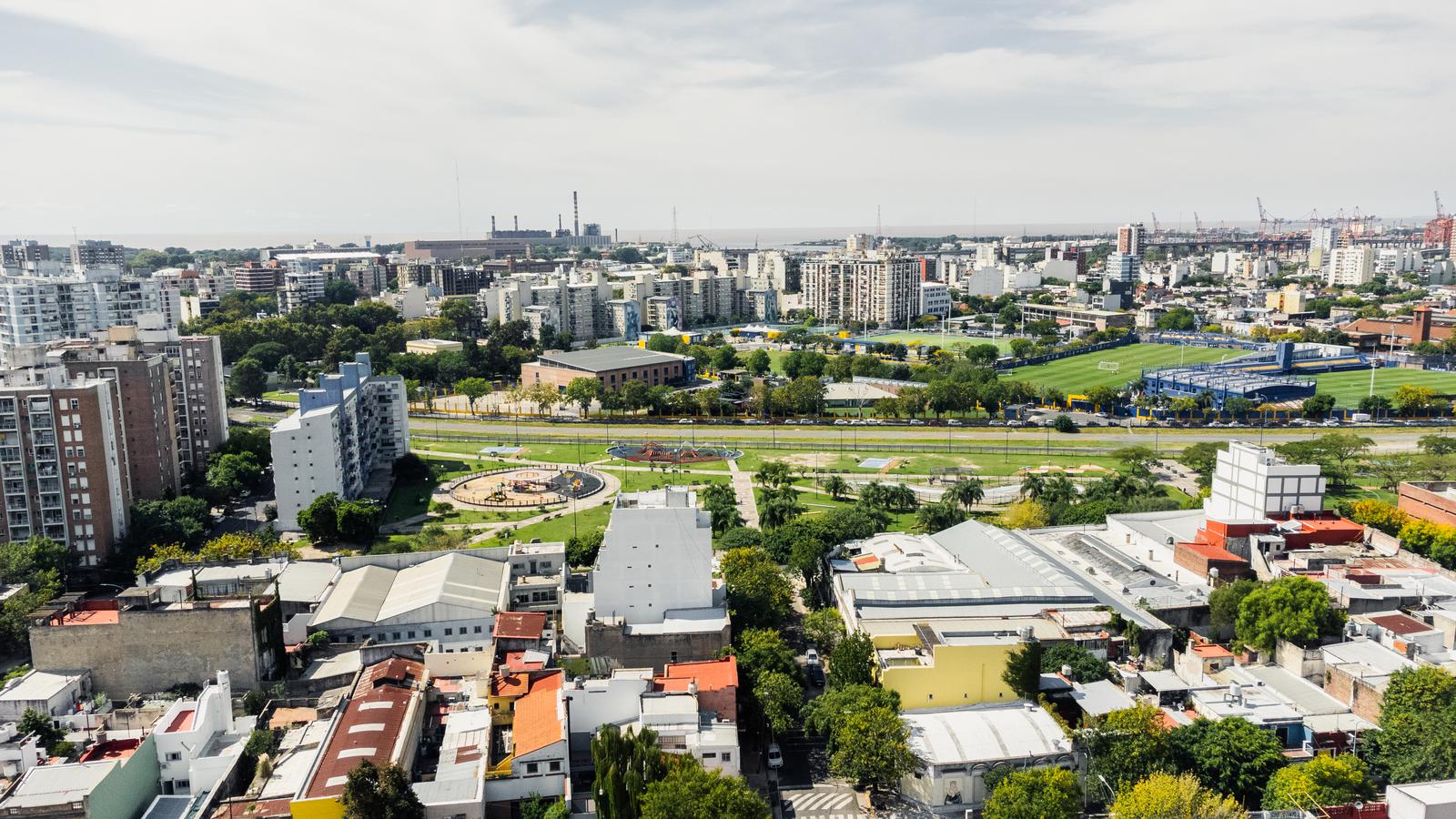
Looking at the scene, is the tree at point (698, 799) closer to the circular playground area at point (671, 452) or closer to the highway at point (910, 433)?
the circular playground area at point (671, 452)

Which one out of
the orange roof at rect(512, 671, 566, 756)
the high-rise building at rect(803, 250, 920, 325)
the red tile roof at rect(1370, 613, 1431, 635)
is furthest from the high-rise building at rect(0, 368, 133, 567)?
the high-rise building at rect(803, 250, 920, 325)

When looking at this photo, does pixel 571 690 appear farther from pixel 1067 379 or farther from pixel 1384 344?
pixel 1384 344

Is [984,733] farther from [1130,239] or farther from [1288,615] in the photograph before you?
[1130,239]

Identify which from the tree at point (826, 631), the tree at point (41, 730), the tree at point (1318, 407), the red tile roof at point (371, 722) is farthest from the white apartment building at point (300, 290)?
the tree at point (1318, 407)

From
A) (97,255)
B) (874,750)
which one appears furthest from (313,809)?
(97,255)

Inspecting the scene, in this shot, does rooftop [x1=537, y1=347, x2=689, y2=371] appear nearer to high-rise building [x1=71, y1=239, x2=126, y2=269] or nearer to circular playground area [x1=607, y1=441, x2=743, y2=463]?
circular playground area [x1=607, y1=441, x2=743, y2=463]

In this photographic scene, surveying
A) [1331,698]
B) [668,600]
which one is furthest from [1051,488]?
[668,600]
